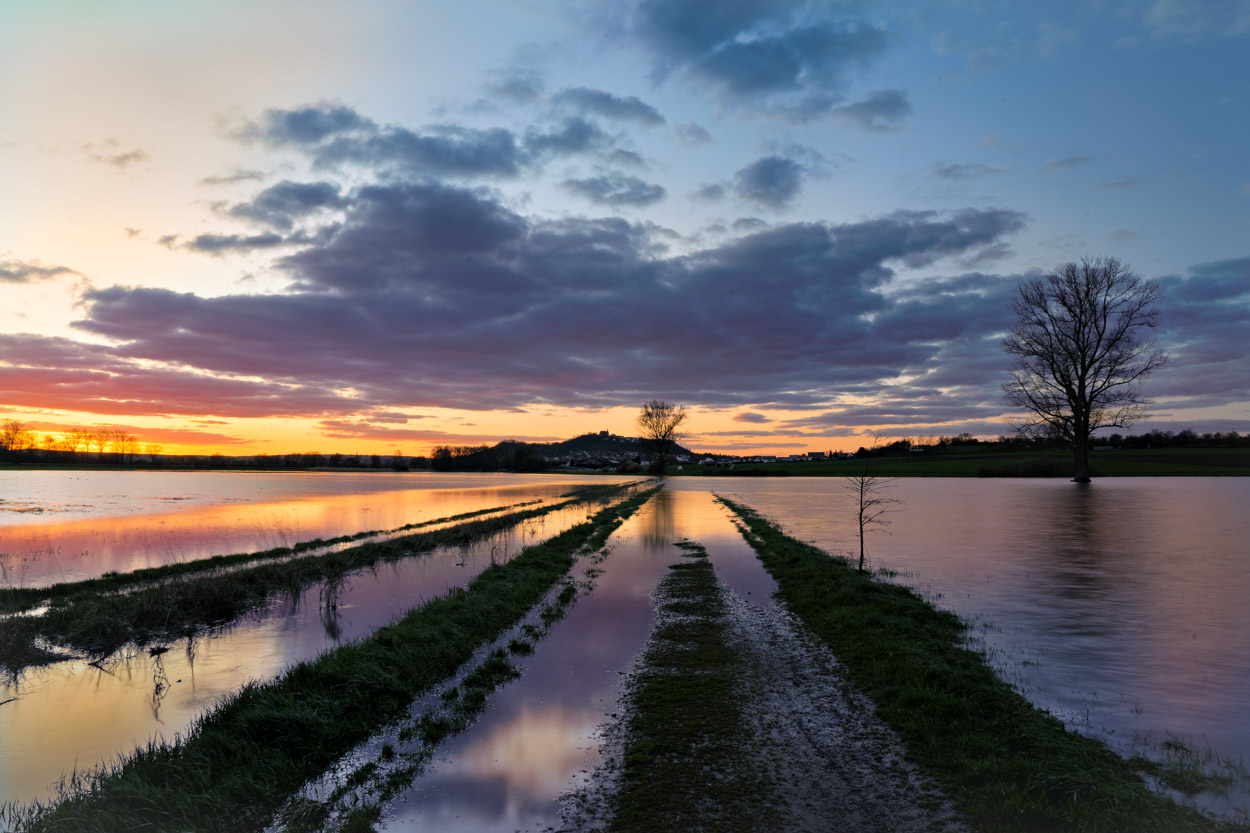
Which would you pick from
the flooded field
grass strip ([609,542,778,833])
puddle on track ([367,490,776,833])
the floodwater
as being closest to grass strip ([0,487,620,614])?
the floodwater

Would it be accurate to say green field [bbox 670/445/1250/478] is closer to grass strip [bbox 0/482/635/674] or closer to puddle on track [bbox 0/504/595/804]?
grass strip [bbox 0/482/635/674]

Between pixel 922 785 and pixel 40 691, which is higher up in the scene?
pixel 922 785

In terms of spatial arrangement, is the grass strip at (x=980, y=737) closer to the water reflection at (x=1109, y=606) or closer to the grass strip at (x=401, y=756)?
the water reflection at (x=1109, y=606)

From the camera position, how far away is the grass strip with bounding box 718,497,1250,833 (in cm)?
568

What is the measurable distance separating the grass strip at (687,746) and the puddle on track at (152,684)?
22.1ft

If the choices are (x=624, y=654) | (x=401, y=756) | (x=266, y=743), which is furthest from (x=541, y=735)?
(x=624, y=654)

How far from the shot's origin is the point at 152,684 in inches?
426

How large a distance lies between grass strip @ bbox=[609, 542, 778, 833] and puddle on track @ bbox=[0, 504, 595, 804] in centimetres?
674

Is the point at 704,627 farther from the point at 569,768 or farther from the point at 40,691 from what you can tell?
the point at 40,691

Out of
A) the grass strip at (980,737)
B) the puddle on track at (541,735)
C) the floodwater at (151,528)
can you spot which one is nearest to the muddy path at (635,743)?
the puddle on track at (541,735)

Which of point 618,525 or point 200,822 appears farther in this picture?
point 618,525

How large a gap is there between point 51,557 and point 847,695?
30.0 m

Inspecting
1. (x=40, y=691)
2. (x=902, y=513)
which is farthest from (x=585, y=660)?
(x=902, y=513)

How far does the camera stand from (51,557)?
23.8 metres
